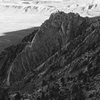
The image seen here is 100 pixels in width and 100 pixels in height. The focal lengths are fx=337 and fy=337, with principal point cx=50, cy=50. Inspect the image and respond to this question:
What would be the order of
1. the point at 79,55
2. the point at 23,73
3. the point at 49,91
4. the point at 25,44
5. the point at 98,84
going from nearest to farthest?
the point at 98,84, the point at 49,91, the point at 79,55, the point at 23,73, the point at 25,44

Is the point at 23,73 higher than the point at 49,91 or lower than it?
higher

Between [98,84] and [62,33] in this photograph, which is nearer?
[98,84]

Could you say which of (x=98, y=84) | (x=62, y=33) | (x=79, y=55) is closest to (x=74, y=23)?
(x=62, y=33)

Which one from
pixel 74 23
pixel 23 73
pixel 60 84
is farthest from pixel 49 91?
pixel 74 23

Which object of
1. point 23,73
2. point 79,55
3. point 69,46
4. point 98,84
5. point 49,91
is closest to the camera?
point 98,84

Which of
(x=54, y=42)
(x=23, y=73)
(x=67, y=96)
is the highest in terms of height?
(x=54, y=42)

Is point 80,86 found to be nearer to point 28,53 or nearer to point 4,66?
point 28,53

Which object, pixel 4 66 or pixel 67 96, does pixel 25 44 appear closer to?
pixel 4 66
